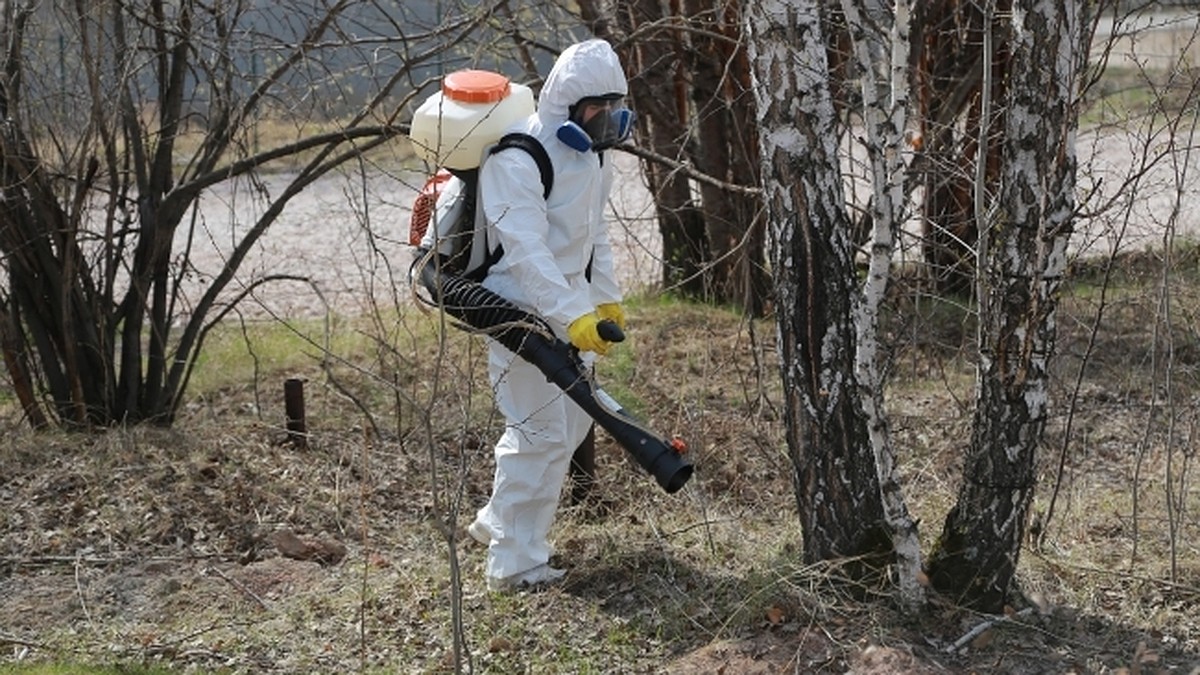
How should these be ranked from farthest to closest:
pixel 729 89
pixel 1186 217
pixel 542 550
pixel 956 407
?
pixel 1186 217
pixel 729 89
pixel 956 407
pixel 542 550

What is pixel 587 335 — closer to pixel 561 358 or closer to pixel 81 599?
pixel 561 358

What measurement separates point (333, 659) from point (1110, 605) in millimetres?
2562

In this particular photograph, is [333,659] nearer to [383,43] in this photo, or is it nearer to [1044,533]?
[1044,533]

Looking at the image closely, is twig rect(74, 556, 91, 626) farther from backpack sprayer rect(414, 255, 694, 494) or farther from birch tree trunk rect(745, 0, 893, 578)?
birch tree trunk rect(745, 0, 893, 578)

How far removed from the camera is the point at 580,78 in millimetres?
5316

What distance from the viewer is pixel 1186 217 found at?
39.6ft

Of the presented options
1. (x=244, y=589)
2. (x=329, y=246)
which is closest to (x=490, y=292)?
(x=244, y=589)

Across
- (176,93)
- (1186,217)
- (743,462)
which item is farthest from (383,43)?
(1186,217)

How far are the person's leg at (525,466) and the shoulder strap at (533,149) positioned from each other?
62cm

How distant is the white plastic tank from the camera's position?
210 inches

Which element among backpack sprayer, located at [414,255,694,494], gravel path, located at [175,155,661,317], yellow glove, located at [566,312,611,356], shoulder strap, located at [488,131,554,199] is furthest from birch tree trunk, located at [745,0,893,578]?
gravel path, located at [175,155,661,317]

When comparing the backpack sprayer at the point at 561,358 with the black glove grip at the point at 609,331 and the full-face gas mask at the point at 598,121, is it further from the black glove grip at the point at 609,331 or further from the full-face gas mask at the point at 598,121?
the full-face gas mask at the point at 598,121

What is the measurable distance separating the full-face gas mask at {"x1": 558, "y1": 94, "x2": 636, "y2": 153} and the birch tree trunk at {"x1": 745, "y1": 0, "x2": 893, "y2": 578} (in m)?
0.68

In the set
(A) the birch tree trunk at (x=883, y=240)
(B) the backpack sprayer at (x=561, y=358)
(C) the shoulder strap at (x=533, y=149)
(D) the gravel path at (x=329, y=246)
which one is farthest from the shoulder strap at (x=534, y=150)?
(D) the gravel path at (x=329, y=246)
